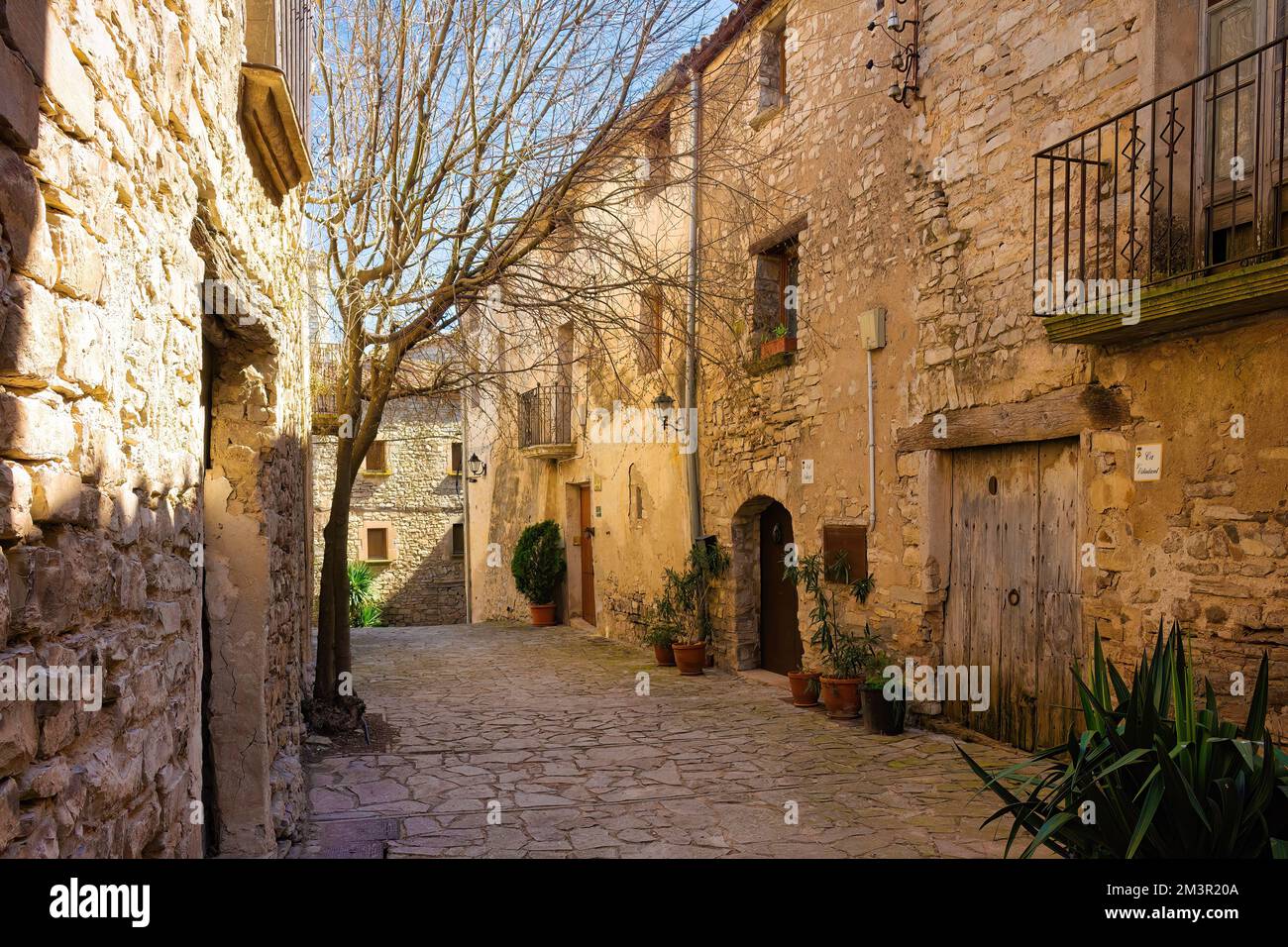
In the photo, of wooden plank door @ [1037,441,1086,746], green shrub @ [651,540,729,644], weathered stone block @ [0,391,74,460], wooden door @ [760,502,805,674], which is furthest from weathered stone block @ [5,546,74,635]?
green shrub @ [651,540,729,644]

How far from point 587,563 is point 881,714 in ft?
27.9

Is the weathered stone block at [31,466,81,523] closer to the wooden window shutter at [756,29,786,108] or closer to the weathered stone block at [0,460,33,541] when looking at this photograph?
the weathered stone block at [0,460,33,541]

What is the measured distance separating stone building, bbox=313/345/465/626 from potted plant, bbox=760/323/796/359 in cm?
1472

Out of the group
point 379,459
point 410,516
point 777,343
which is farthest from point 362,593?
point 777,343

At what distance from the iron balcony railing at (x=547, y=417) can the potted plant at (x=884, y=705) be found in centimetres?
861

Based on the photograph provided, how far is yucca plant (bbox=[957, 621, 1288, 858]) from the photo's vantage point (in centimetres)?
304

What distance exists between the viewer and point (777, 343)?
29.7ft

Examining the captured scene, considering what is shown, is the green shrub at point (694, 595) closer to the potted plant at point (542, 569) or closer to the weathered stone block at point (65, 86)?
the potted plant at point (542, 569)

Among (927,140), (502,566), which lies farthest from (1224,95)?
(502,566)

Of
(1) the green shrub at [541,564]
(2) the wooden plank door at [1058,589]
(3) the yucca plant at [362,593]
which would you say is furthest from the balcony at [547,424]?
(2) the wooden plank door at [1058,589]

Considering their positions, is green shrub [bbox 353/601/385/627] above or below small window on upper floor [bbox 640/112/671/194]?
below
